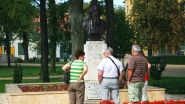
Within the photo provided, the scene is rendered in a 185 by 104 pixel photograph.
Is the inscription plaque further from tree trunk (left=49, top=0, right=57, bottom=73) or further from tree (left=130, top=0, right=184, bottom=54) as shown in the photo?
tree (left=130, top=0, right=184, bottom=54)

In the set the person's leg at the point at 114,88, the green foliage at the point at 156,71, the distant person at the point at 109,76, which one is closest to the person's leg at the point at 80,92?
the distant person at the point at 109,76

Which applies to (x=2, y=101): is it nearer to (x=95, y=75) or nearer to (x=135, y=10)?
(x=95, y=75)

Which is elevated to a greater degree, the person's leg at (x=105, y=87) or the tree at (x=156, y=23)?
the tree at (x=156, y=23)

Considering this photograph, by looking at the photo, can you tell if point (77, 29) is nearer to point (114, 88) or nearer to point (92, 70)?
point (92, 70)

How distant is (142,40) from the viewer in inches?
2045

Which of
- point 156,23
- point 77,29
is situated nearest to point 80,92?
point 77,29

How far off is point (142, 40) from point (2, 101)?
37916 mm

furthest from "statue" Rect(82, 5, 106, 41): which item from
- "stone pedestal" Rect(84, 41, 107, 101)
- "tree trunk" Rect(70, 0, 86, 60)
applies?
"tree trunk" Rect(70, 0, 86, 60)

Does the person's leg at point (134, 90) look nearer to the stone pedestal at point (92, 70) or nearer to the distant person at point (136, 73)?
the distant person at point (136, 73)

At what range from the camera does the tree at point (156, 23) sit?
170 feet

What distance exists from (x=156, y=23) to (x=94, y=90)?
41052 mm

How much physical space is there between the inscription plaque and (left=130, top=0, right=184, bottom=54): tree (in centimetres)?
3854

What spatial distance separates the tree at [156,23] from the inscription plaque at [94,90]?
38.5 m

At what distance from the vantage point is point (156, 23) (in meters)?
53.2
